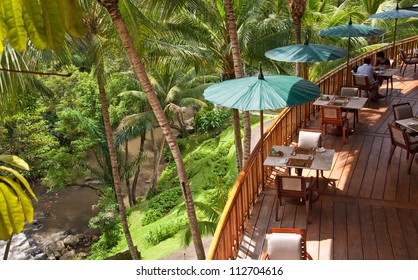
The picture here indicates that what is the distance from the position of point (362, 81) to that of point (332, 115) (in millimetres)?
2639

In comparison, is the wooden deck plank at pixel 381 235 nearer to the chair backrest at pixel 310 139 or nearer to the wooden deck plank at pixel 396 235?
the wooden deck plank at pixel 396 235

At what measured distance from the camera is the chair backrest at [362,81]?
1166cm

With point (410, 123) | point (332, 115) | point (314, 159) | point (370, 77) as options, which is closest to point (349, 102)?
point (332, 115)

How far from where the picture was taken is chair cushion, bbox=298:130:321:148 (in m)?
8.59

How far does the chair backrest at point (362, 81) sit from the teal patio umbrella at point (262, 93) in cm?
535

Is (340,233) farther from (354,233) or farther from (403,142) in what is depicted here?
(403,142)

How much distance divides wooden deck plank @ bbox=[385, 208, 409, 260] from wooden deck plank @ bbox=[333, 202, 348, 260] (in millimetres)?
684

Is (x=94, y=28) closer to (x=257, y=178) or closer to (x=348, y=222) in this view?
(x=257, y=178)

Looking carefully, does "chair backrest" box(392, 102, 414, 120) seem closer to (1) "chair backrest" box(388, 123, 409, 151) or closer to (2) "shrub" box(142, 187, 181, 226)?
(1) "chair backrest" box(388, 123, 409, 151)

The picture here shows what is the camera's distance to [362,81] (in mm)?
11781

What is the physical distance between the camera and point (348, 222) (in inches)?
273

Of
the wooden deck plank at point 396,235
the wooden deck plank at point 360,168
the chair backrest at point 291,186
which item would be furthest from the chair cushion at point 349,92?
the chair backrest at point 291,186

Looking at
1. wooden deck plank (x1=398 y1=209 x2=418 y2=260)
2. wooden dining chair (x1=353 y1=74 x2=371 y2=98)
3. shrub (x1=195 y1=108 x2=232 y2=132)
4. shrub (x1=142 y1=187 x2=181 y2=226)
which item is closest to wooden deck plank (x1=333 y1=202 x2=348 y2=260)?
wooden deck plank (x1=398 y1=209 x2=418 y2=260)

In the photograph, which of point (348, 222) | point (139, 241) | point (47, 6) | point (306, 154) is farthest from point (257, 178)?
point (139, 241)
